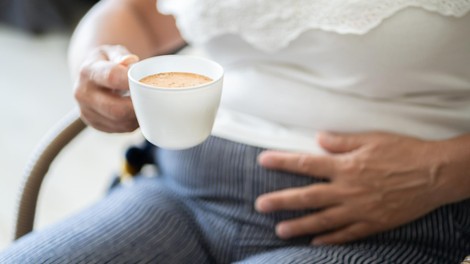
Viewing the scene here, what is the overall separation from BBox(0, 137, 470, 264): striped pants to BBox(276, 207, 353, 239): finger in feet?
0.07

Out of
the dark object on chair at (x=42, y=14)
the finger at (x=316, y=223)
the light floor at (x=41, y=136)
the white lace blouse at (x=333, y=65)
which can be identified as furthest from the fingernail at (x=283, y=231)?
the dark object on chair at (x=42, y=14)

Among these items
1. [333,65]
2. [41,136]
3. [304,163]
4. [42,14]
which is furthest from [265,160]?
[42,14]

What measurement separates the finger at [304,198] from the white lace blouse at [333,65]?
63mm

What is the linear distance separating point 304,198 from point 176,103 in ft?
0.94

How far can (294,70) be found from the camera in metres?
0.70

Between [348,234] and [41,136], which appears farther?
[41,136]

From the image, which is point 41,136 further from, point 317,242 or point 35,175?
point 317,242

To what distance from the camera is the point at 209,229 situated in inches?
29.5

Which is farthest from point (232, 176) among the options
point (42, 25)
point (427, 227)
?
point (42, 25)

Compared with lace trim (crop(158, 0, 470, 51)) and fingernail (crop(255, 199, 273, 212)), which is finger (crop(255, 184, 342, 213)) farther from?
lace trim (crop(158, 0, 470, 51))

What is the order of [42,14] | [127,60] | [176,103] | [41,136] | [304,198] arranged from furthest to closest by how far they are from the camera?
[42,14] < [41,136] < [304,198] < [127,60] < [176,103]

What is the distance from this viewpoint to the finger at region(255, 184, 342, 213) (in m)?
0.68

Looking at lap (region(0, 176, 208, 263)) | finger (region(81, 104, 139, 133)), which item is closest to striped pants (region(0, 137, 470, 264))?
lap (region(0, 176, 208, 263))

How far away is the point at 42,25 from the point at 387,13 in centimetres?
267
